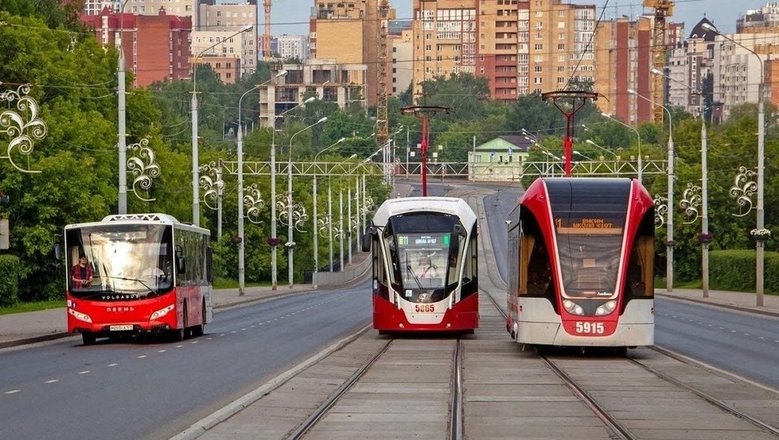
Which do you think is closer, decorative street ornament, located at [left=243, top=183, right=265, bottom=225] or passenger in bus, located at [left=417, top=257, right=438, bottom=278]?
passenger in bus, located at [left=417, top=257, right=438, bottom=278]

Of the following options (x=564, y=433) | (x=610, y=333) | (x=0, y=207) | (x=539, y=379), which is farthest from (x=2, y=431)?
(x=0, y=207)

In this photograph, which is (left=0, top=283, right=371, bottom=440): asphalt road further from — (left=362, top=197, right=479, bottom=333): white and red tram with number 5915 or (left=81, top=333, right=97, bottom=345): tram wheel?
(left=362, top=197, right=479, bottom=333): white and red tram with number 5915

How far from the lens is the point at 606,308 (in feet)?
91.9

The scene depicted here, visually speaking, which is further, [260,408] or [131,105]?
[131,105]

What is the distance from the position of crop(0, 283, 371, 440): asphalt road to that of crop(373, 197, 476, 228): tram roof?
291cm

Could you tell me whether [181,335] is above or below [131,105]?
below

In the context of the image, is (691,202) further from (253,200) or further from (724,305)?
(253,200)

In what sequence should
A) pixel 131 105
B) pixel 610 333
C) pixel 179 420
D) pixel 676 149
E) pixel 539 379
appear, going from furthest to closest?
pixel 676 149, pixel 131 105, pixel 610 333, pixel 539 379, pixel 179 420

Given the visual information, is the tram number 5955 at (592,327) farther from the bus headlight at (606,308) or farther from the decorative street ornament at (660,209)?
the decorative street ornament at (660,209)

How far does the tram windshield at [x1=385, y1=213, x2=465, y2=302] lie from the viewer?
35.5 m

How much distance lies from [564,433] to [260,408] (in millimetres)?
3998

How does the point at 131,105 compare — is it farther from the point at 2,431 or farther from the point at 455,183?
the point at 455,183

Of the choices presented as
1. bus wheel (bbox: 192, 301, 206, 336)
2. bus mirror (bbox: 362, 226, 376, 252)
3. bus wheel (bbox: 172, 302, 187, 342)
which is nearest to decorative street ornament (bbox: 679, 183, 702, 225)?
bus wheel (bbox: 192, 301, 206, 336)

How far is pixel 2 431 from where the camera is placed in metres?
17.5
